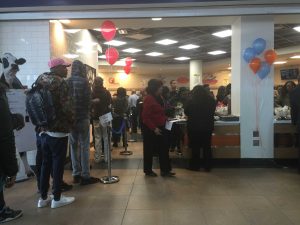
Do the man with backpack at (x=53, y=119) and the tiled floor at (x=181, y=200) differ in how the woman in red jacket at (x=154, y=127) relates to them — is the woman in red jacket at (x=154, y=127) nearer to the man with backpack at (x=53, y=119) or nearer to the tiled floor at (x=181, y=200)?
the tiled floor at (x=181, y=200)

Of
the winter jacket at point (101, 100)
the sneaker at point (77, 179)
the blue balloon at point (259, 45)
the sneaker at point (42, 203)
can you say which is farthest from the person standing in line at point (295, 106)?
the sneaker at point (42, 203)

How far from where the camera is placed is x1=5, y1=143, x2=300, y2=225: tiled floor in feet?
11.3

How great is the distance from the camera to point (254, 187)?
4598mm

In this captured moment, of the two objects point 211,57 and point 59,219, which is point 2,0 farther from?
point 211,57

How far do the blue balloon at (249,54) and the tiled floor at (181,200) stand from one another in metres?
1.95

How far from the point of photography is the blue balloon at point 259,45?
5.85m

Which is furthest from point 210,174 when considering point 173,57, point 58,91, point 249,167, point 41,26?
point 173,57

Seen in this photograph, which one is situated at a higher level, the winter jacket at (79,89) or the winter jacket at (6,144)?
the winter jacket at (79,89)

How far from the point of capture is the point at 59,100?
3758 millimetres

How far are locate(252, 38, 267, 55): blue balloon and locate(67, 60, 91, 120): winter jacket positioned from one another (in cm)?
305

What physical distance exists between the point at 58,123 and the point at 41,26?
2780 millimetres

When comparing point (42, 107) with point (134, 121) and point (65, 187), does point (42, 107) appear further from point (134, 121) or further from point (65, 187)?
point (134, 121)

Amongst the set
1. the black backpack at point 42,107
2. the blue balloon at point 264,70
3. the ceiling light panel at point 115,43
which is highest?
the ceiling light panel at point 115,43

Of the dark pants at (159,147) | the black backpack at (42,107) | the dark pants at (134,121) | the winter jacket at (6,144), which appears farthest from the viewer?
the dark pants at (134,121)
